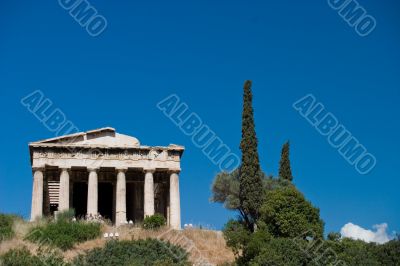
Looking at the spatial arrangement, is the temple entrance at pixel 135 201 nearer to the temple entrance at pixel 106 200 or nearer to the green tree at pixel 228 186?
the temple entrance at pixel 106 200

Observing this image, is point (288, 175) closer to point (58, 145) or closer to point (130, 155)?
point (130, 155)

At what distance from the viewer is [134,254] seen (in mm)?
30984

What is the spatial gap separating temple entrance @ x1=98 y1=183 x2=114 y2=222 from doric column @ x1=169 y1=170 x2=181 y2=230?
266 inches

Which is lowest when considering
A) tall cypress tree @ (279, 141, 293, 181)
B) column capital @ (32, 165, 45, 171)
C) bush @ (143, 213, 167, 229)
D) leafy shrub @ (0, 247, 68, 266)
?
leafy shrub @ (0, 247, 68, 266)

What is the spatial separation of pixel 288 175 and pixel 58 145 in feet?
54.4

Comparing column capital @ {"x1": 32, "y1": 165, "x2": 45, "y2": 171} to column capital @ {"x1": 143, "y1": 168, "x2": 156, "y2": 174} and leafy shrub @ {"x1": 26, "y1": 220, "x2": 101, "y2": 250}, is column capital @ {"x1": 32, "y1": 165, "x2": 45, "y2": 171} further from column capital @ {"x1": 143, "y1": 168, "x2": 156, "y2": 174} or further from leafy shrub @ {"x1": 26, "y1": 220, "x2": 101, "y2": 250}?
column capital @ {"x1": 143, "y1": 168, "x2": 156, "y2": 174}

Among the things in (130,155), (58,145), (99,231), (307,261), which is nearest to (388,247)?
(307,261)

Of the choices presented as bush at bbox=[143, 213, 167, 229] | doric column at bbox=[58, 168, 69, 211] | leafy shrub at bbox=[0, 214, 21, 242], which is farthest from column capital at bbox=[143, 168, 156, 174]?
leafy shrub at bbox=[0, 214, 21, 242]

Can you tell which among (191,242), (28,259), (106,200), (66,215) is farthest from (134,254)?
(106,200)

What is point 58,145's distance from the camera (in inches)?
1641

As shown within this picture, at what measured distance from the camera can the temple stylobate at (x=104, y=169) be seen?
41656 mm

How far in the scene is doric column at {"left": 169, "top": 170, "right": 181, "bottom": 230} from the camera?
4231 centimetres

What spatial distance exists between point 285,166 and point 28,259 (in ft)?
80.2

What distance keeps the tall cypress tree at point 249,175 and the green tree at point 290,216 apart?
1797mm
